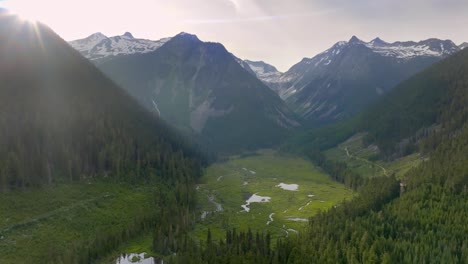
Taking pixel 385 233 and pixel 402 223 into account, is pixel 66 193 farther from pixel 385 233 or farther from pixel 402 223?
pixel 402 223

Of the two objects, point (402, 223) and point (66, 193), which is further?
point (66, 193)

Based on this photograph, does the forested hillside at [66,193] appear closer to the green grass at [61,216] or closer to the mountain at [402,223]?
the green grass at [61,216]

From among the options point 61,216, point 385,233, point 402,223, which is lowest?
point 385,233

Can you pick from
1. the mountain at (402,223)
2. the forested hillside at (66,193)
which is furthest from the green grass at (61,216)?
the mountain at (402,223)

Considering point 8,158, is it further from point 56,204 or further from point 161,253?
point 161,253

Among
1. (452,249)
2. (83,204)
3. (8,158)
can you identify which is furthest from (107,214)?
(452,249)

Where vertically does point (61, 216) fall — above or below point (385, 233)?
above

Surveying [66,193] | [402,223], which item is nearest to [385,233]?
[402,223]

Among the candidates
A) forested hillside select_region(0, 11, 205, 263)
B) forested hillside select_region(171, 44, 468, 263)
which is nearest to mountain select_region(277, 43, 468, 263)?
forested hillside select_region(171, 44, 468, 263)
